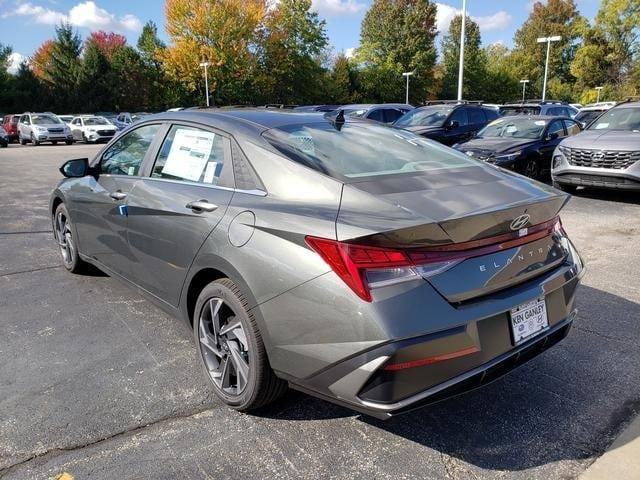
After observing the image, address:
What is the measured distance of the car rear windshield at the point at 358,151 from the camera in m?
2.81

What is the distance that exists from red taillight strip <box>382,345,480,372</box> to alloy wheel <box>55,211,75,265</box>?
12.8 feet

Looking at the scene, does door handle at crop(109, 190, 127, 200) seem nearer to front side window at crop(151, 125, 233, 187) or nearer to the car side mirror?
front side window at crop(151, 125, 233, 187)

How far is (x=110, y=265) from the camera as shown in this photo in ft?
13.7

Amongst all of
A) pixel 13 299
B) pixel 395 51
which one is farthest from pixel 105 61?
pixel 13 299

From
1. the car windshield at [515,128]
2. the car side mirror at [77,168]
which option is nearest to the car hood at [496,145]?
the car windshield at [515,128]

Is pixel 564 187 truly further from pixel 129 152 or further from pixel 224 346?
pixel 224 346

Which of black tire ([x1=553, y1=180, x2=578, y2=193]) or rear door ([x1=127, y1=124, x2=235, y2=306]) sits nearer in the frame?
rear door ([x1=127, y1=124, x2=235, y2=306])

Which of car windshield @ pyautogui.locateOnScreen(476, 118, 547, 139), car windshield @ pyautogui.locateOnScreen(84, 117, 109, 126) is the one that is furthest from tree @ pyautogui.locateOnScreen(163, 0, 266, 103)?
car windshield @ pyautogui.locateOnScreen(476, 118, 547, 139)

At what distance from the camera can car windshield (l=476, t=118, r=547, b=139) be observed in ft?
36.1

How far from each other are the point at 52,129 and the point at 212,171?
1172 inches

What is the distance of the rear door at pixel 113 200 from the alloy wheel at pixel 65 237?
0.50 m

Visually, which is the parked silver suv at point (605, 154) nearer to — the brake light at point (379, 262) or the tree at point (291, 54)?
the brake light at point (379, 262)

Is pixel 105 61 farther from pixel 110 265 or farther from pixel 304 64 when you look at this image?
pixel 110 265

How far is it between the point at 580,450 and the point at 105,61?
53.1 m
